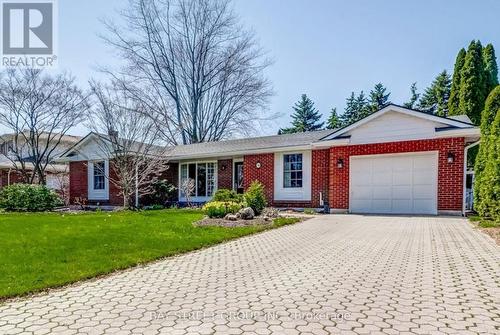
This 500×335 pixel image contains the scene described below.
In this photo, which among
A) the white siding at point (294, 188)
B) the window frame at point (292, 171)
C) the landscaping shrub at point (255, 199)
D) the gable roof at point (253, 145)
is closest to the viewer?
the landscaping shrub at point (255, 199)

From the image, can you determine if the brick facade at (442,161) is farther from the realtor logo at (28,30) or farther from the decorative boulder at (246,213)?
the realtor logo at (28,30)

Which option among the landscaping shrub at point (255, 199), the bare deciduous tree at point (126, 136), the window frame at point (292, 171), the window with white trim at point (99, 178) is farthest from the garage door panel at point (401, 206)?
the window with white trim at point (99, 178)

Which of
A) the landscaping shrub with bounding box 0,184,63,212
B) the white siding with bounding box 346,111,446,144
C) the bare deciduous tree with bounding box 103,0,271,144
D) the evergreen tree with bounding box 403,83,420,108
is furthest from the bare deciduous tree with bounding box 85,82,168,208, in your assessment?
the evergreen tree with bounding box 403,83,420,108

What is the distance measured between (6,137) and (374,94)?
3657 cm

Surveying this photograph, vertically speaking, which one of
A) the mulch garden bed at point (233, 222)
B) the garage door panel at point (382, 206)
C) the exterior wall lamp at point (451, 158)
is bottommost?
the mulch garden bed at point (233, 222)

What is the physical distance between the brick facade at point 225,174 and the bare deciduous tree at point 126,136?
3.15 metres

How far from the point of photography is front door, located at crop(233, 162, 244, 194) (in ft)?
56.4

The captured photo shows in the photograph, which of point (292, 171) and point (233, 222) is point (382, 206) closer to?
point (292, 171)

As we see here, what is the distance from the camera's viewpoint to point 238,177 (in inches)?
683

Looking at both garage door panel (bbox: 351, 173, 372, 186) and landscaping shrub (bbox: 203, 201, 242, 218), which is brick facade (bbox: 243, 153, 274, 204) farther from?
landscaping shrub (bbox: 203, 201, 242, 218)

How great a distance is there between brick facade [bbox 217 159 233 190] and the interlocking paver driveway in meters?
10.6

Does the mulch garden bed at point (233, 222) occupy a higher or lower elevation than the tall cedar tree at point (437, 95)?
lower

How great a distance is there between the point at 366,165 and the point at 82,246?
10.3 metres

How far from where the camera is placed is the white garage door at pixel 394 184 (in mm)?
12141
